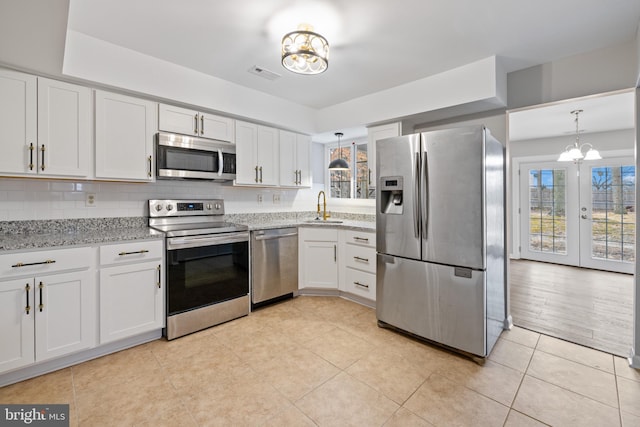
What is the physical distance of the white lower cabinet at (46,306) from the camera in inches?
72.6

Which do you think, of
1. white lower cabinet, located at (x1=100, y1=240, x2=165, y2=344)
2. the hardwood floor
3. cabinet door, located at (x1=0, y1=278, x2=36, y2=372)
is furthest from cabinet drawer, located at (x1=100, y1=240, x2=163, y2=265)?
the hardwood floor

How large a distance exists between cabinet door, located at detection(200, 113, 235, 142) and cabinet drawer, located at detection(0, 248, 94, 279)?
4.97ft

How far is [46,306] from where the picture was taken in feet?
6.44

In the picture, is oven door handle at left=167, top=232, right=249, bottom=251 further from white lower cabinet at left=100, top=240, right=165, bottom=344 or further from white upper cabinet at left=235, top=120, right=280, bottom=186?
white upper cabinet at left=235, top=120, right=280, bottom=186

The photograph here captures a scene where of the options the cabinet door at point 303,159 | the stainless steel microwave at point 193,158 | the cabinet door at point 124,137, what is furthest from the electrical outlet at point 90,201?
the cabinet door at point 303,159

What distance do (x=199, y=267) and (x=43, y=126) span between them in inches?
61.4

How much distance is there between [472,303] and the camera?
2193 mm

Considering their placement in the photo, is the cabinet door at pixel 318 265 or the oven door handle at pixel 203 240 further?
the cabinet door at pixel 318 265

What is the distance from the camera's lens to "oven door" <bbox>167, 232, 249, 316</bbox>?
8.21 ft

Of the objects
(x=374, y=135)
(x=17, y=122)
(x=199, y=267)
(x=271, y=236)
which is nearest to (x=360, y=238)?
(x=271, y=236)

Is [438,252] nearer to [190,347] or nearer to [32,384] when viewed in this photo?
[190,347]

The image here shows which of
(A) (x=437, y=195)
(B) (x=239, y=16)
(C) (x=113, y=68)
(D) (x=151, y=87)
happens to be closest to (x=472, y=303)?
(A) (x=437, y=195)

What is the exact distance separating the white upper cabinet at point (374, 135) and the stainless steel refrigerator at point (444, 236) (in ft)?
2.72

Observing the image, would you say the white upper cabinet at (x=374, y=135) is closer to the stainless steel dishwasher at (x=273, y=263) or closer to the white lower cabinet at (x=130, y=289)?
the stainless steel dishwasher at (x=273, y=263)
